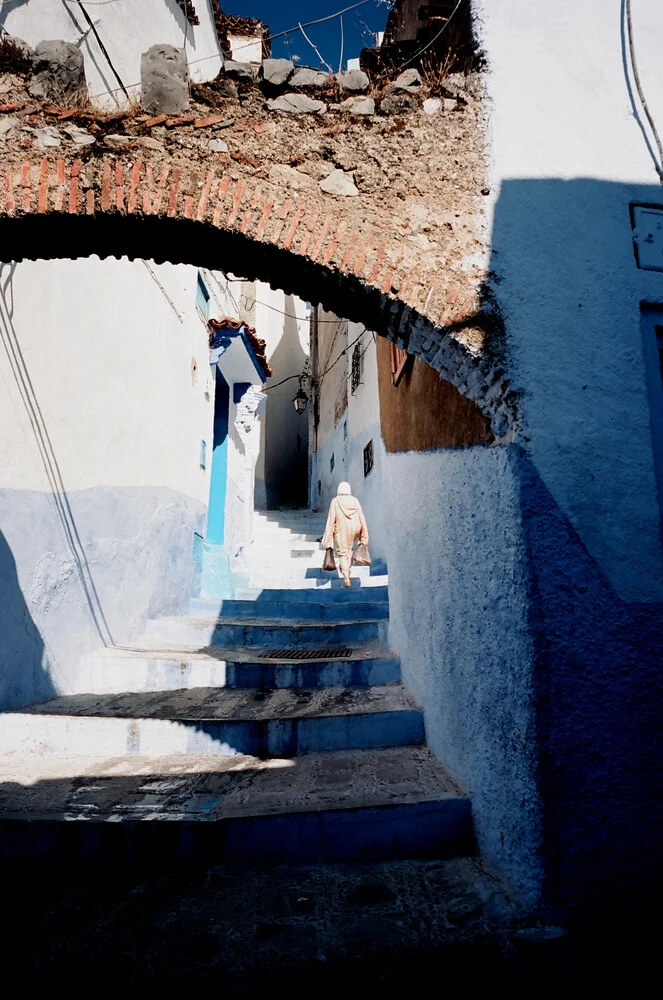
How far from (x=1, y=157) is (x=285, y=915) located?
369cm

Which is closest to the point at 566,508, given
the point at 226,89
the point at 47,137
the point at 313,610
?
the point at 226,89

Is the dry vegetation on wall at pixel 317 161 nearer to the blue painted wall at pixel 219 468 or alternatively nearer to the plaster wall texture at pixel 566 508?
the plaster wall texture at pixel 566 508

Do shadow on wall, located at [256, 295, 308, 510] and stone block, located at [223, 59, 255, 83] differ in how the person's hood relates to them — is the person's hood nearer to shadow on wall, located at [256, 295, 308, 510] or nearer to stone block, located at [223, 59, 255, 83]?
stone block, located at [223, 59, 255, 83]

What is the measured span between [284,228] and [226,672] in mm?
3737

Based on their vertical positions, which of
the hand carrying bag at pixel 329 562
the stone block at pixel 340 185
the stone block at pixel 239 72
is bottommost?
the hand carrying bag at pixel 329 562

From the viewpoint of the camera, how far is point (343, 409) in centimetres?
1327

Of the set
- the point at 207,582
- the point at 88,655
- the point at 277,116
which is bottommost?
the point at 88,655

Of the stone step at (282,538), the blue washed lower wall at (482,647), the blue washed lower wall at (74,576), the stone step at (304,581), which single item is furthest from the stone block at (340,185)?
the stone step at (282,538)

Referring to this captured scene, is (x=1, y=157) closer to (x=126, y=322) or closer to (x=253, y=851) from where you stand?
(x=126, y=322)

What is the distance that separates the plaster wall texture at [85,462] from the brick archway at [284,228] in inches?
78.0

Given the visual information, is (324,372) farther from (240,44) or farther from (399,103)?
(399,103)

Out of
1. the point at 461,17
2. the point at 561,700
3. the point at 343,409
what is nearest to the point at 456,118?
the point at 461,17

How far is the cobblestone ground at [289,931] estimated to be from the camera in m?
2.04

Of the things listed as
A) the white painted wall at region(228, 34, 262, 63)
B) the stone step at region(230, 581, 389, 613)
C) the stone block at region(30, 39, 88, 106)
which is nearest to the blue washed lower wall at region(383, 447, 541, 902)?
the stone block at region(30, 39, 88, 106)
